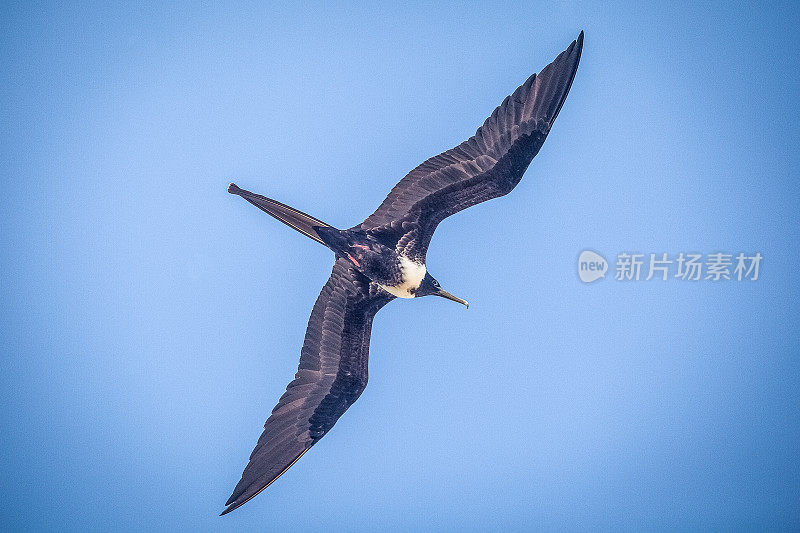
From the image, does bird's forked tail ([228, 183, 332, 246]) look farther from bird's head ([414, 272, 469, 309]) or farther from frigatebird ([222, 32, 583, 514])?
bird's head ([414, 272, 469, 309])

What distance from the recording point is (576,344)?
5922 millimetres

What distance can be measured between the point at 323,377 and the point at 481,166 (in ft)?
6.15

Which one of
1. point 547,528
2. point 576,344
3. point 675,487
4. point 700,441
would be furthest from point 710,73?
point 547,528

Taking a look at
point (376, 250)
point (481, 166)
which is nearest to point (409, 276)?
point (376, 250)

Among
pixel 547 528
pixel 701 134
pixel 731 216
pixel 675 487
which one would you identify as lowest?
pixel 547 528

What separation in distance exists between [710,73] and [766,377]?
8.95ft

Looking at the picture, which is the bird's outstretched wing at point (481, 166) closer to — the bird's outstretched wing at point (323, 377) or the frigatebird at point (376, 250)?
the frigatebird at point (376, 250)

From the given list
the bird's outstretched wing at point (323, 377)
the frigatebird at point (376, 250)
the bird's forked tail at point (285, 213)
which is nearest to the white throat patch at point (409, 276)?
the frigatebird at point (376, 250)

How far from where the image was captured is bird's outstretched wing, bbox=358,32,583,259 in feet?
15.4

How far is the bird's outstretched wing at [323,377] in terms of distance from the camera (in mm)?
4898

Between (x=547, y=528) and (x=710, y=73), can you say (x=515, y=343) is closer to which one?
(x=547, y=528)

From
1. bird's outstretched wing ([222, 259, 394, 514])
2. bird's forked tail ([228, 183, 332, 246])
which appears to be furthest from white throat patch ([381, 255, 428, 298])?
bird's forked tail ([228, 183, 332, 246])

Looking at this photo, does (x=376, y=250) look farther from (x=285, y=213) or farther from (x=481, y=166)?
(x=481, y=166)

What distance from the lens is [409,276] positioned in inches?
196
